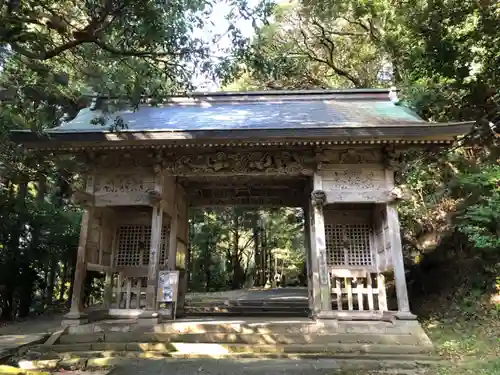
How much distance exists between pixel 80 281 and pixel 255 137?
4779 millimetres

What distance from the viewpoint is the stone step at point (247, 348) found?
22.5ft

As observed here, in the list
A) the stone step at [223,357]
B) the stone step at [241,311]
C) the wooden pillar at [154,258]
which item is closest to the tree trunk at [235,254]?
the stone step at [241,311]

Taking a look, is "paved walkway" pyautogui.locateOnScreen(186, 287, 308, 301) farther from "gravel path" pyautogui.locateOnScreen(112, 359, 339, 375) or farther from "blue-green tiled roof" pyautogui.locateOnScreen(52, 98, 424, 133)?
"gravel path" pyautogui.locateOnScreen(112, 359, 339, 375)

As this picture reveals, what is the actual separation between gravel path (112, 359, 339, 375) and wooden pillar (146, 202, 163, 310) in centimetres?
166

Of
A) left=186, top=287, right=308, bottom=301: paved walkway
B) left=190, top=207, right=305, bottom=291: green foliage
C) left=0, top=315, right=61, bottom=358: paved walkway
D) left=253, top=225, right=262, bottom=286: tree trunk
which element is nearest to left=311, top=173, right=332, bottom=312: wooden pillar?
left=0, top=315, right=61, bottom=358: paved walkway

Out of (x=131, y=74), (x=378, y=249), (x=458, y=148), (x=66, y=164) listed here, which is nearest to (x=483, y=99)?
(x=458, y=148)

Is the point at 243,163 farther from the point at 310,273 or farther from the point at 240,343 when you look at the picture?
the point at 240,343

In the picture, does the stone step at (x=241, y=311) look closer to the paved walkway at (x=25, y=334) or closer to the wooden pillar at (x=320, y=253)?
the wooden pillar at (x=320, y=253)

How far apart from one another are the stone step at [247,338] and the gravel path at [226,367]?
27.9 inches

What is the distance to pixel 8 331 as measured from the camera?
967cm

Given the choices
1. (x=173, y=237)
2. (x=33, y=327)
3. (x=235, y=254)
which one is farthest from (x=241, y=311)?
(x=235, y=254)

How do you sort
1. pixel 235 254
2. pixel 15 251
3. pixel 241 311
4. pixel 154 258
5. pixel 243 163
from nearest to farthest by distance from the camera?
pixel 154 258 → pixel 243 163 → pixel 241 311 → pixel 15 251 → pixel 235 254

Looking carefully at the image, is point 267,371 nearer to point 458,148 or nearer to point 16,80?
point 16,80

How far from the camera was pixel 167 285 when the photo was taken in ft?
27.5
